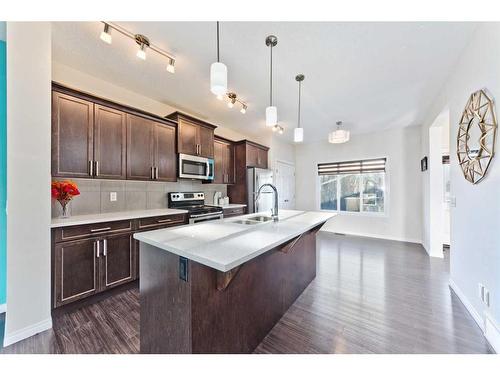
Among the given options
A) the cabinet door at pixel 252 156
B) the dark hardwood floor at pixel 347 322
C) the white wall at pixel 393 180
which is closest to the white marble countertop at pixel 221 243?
the dark hardwood floor at pixel 347 322

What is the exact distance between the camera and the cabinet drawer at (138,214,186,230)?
7.80 feet

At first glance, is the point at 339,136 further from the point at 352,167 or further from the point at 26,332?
the point at 26,332

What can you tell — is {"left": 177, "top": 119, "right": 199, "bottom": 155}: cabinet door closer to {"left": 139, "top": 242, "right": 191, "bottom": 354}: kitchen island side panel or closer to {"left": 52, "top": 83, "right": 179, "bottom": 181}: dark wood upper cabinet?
{"left": 52, "top": 83, "right": 179, "bottom": 181}: dark wood upper cabinet

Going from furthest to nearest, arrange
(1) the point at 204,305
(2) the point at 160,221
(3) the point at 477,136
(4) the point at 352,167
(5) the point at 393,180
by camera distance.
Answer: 1. (4) the point at 352,167
2. (5) the point at 393,180
3. (2) the point at 160,221
4. (3) the point at 477,136
5. (1) the point at 204,305

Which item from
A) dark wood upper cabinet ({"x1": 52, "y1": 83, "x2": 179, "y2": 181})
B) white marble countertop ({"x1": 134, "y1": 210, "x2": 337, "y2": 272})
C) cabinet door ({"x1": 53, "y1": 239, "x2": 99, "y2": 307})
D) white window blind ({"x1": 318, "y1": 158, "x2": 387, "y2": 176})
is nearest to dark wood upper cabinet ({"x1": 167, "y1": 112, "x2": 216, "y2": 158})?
dark wood upper cabinet ({"x1": 52, "y1": 83, "x2": 179, "y2": 181})

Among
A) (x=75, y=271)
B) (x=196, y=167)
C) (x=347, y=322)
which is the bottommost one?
(x=347, y=322)

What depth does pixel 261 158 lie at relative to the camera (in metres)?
4.70

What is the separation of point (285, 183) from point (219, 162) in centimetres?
225

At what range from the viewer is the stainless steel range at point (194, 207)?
2.96m

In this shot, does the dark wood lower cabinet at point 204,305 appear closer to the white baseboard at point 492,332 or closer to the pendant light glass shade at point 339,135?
the white baseboard at point 492,332

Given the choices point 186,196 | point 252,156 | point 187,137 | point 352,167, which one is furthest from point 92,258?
point 352,167

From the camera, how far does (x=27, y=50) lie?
1.56m
